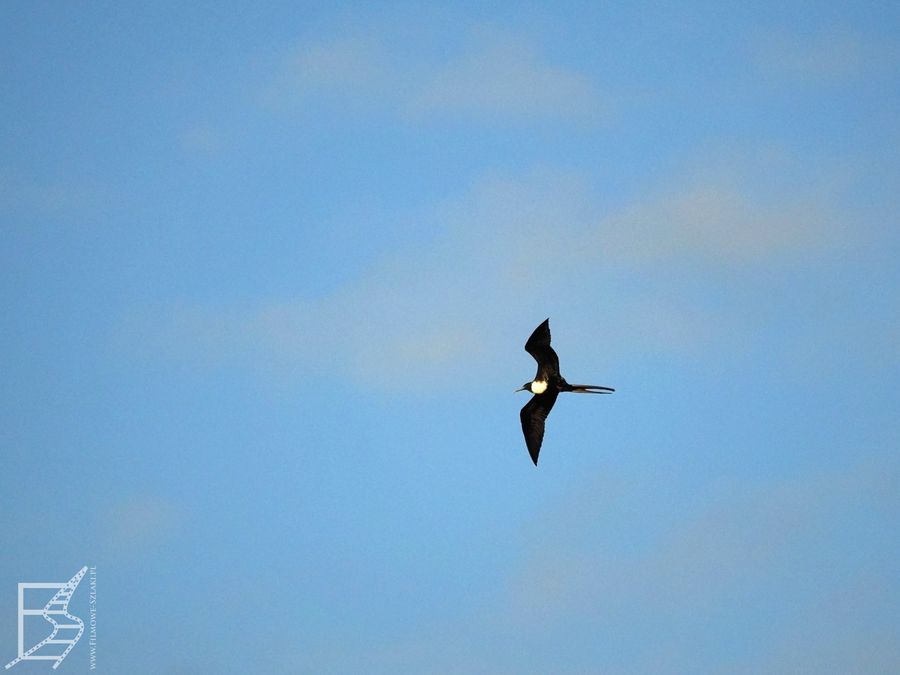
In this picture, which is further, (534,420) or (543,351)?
(534,420)

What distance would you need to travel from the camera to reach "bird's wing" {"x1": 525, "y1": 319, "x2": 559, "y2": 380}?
67688 millimetres

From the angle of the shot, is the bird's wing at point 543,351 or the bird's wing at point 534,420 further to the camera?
the bird's wing at point 534,420

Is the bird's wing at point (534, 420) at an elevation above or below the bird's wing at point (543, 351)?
below

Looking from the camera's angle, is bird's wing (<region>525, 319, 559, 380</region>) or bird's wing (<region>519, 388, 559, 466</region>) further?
bird's wing (<region>519, 388, 559, 466</region>)

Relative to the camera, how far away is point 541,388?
69.6m

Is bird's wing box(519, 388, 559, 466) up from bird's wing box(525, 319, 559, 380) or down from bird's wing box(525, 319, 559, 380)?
down

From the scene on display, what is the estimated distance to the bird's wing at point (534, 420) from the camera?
230ft

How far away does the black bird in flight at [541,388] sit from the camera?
223 ft

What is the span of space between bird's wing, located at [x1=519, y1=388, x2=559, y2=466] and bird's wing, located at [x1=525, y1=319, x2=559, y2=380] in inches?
52.8

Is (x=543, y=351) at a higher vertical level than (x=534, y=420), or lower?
higher

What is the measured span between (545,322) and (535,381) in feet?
12.0

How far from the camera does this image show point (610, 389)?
66.0m

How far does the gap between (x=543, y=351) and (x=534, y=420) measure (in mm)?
3691

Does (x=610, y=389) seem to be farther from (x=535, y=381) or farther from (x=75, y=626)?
(x=75, y=626)
